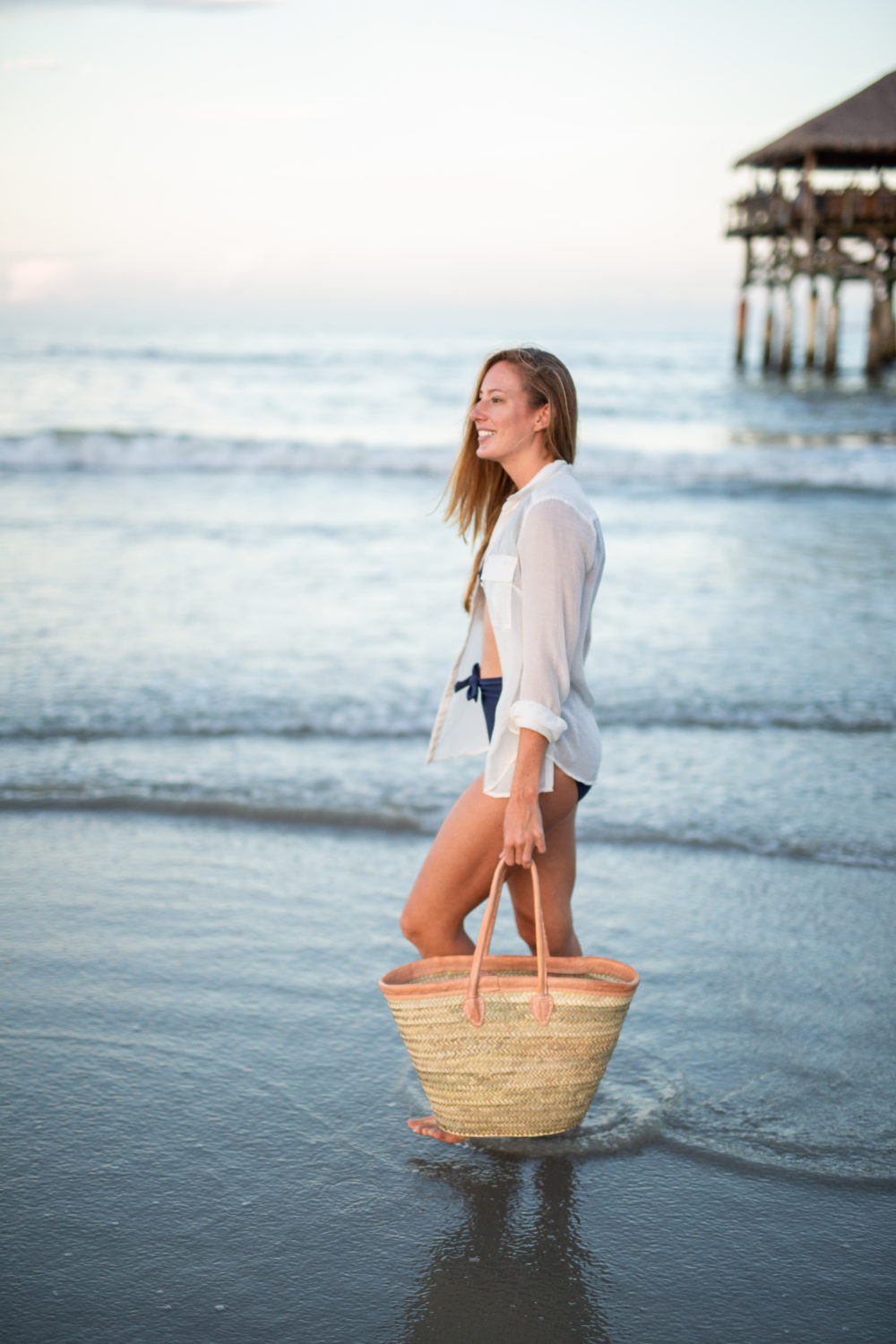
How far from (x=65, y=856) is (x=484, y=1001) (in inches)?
90.0

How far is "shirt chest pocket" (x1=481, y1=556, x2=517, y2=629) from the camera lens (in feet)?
8.04

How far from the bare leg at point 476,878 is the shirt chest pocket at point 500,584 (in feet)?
1.13

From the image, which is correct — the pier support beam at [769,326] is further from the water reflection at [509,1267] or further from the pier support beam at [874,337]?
the water reflection at [509,1267]

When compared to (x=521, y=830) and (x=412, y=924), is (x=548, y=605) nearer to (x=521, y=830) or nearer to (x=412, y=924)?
(x=521, y=830)

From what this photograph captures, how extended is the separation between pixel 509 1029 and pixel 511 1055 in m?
0.07

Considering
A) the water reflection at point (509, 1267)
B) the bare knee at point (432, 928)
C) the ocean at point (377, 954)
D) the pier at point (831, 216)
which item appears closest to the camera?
the water reflection at point (509, 1267)

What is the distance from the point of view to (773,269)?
3341 cm

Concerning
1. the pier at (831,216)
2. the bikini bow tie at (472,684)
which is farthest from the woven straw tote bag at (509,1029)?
the pier at (831,216)

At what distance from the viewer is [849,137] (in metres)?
30.7

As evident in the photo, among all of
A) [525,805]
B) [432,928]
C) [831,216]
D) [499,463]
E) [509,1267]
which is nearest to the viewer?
[509,1267]

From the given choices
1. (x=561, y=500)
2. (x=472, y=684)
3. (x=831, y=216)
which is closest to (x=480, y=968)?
(x=472, y=684)

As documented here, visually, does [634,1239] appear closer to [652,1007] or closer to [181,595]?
[652,1007]

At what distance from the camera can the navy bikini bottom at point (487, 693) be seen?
8.48 ft

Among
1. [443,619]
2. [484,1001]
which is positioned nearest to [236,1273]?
[484,1001]
